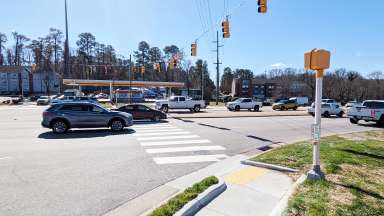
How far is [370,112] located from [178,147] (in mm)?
16772

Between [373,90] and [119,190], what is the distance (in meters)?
115

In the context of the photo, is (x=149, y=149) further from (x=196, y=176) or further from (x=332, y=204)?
(x=332, y=204)

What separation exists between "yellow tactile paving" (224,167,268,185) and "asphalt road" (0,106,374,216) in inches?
53.4

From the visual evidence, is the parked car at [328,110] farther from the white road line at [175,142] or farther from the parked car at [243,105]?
the white road line at [175,142]

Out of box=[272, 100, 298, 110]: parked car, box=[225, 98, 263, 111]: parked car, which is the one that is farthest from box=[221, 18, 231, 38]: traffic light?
box=[272, 100, 298, 110]: parked car

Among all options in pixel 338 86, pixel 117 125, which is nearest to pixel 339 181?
pixel 117 125

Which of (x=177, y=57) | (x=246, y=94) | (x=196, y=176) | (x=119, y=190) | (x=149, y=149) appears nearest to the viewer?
(x=119, y=190)

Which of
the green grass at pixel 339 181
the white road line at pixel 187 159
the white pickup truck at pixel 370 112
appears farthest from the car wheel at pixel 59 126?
the white pickup truck at pixel 370 112

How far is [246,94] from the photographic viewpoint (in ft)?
348

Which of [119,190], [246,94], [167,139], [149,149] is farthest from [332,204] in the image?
[246,94]

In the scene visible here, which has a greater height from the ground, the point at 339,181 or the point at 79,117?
the point at 79,117

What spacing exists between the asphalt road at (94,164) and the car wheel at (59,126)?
1.27 ft

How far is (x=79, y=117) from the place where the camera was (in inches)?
614

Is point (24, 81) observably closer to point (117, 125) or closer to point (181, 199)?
point (117, 125)
